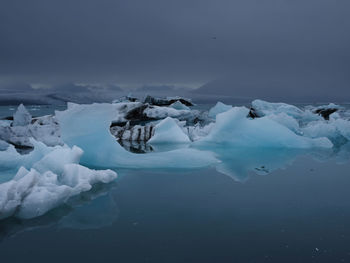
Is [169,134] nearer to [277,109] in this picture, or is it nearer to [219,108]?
[277,109]

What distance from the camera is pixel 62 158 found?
273 centimetres

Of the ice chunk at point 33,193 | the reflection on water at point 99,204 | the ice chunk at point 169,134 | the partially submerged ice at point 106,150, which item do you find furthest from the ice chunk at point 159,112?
the ice chunk at point 33,193

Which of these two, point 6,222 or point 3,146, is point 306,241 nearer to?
point 6,222

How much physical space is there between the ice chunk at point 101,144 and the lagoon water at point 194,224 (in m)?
0.65

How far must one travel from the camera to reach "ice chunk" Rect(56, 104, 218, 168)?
3540 millimetres

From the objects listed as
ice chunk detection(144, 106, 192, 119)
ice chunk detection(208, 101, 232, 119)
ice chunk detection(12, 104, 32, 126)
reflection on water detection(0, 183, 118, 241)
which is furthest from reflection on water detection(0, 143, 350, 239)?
ice chunk detection(208, 101, 232, 119)

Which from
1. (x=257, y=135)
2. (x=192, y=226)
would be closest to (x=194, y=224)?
(x=192, y=226)

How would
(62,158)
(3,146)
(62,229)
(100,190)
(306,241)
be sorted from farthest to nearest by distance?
(3,146) → (62,158) → (100,190) → (62,229) → (306,241)

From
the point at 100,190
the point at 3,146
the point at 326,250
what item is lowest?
the point at 3,146

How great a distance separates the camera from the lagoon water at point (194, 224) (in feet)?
4.73

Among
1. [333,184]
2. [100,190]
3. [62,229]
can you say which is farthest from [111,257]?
[333,184]

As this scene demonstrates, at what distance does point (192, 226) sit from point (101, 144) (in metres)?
2.19

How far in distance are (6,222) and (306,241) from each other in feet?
5.06

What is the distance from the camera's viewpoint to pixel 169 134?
6.14 m
